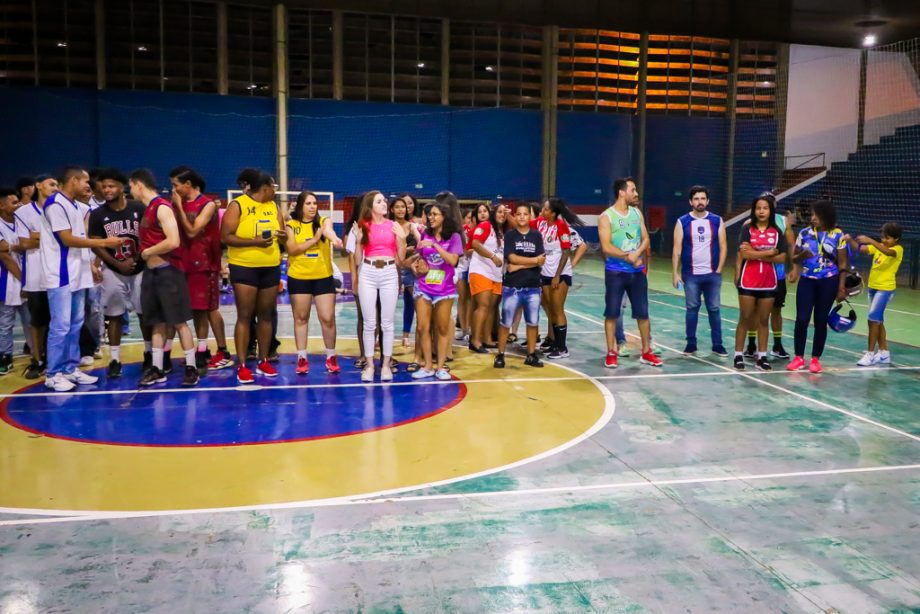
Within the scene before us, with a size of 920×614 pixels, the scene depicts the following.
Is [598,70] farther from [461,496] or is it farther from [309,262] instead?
[461,496]

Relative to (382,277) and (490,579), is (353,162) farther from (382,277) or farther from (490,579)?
(490,579)

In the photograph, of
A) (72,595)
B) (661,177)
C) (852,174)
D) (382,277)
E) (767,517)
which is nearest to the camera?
(72,595)

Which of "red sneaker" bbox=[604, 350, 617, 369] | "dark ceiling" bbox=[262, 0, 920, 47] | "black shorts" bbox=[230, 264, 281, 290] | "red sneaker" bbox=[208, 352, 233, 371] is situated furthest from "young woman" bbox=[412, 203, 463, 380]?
"dark ceiling" bbox=[262, 0, 920, 47]

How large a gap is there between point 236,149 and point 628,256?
1830cm

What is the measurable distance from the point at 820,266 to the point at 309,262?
5.13m

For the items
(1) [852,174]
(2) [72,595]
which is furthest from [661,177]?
(2) [72,595]

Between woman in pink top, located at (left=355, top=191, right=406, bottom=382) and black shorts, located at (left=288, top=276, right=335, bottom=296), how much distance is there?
16.7 inches

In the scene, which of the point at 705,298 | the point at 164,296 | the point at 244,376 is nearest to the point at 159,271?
the point at 164,296

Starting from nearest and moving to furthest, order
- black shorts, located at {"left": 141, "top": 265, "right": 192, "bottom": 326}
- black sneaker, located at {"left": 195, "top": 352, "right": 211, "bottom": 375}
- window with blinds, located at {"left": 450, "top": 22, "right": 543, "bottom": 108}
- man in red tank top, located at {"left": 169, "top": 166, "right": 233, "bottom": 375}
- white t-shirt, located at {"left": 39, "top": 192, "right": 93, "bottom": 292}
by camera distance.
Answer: white t-shirt, located at {"left": 39, "top": 192, "right": 93, "bottom": 292}, black shorts, located at {"left": 141, "top": 265, "right": 192, "bottom": 326}, man in red tank top, located at {"left": 169, "top": 166, "right": 233, "bottom": 375}, black sneaker, located at {"left": 195, "top": 352, "right": 211, "bottom": 375}, window with blinds, located at {"left": 450, "top": 22, "right": 543, "bottom": 108}

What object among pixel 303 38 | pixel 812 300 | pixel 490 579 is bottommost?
pixel 490 579

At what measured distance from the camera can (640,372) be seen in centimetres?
784

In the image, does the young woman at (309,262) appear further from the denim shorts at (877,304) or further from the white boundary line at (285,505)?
the denim shorts at (877,304)

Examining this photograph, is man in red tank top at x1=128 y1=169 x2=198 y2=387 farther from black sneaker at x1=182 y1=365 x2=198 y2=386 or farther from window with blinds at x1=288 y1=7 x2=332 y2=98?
window with blinds at x1=288 y1=7 x2=332 y2=98

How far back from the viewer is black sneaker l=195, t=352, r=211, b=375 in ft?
24.5
